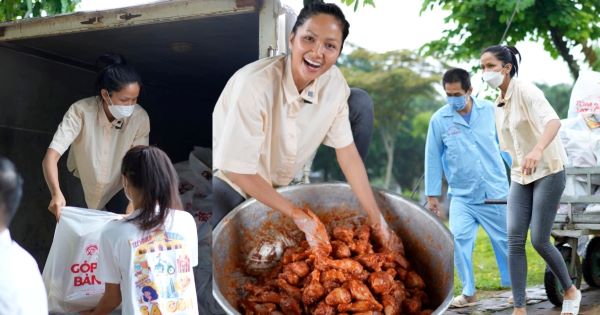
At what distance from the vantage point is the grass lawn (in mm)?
4641

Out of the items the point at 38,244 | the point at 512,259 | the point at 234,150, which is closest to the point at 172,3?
the point at 234,150

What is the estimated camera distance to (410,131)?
1828 centimetres

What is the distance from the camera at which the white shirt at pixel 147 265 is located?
73.5 inches

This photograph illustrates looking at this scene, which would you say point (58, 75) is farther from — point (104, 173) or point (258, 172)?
point (258, 172)

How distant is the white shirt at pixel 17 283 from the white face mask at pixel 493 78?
7.18ft

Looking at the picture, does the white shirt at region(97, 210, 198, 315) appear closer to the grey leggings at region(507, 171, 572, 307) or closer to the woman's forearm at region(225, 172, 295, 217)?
the woman's forearm at region(225, 172, 295, 217)

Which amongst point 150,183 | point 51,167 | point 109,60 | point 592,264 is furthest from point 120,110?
point 592,264

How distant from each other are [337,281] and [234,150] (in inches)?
19.5

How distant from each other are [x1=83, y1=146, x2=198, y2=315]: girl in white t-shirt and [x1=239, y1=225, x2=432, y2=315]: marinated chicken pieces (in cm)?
23

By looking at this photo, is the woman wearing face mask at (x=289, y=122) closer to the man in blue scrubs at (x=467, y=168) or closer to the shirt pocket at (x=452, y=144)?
the man in blue scrubs at (x=467, y=168)

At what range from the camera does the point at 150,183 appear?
1.88 m

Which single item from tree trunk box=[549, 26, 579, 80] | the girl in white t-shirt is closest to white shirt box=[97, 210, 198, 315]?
the girl in white t-shirt

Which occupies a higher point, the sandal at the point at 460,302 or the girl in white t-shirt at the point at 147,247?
the girl in white t-shirt at the point at 147,247

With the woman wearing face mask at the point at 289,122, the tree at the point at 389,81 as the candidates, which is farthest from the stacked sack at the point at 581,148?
the tree at the point at 389,81
